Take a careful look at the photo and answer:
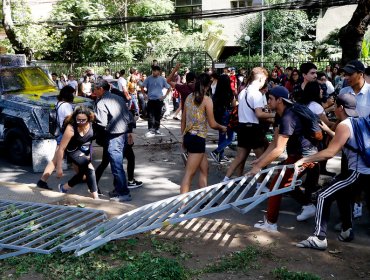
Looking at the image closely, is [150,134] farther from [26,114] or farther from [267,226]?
[267,226]

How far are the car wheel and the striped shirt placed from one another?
10.9 ft

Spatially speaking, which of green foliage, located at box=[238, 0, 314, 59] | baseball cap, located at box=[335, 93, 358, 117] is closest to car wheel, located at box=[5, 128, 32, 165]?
baseball cap, located at box=[335, 93, 358, 117]

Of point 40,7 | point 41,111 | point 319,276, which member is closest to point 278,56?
point 40,7

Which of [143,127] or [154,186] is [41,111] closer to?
[154,186]

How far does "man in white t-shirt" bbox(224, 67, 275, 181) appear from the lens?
707 centimetres

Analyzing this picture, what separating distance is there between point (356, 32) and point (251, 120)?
196 inches

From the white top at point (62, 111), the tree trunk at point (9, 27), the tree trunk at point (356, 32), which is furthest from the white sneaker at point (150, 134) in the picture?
the tree trunk at point (9, 27)

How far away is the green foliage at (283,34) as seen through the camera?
3193cm

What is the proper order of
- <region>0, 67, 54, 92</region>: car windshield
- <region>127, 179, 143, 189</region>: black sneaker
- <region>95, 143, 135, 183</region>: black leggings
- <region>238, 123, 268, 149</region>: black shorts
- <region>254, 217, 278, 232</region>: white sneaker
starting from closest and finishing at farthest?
1. <region>254, 217, 278, 232</region>: white sneaker
2. <region>238, 123, 268, 149</region>: black shorts
3. <region>95, 143, 135, 183</region>: black leggings
4. <region>127, 179, 143, 189</region>: black sneaker
5. <region>0, 67, 54, 92</region>: car windshield

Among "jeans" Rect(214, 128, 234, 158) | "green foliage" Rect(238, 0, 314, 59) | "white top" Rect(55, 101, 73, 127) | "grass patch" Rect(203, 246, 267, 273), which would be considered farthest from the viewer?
"green foliage" Rect(238, 0, 314, 59)

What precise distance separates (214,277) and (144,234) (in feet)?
4.21

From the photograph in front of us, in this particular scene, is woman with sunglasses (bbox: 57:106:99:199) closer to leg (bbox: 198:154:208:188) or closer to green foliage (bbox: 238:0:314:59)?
leg (bbox: 198:154:208:188)

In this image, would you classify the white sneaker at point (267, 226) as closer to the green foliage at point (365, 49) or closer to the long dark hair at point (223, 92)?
the long dark hair at point (223, 92)

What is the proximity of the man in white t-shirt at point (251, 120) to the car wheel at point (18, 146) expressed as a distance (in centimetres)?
456
